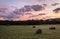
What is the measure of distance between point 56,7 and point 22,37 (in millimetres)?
1120

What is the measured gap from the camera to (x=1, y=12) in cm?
446

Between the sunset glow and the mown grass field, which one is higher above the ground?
the sunset glow

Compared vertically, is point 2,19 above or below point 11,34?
above

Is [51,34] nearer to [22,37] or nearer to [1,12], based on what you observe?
[22,37]

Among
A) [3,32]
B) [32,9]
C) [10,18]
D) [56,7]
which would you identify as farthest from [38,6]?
[3,32]

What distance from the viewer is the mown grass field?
13.6ft

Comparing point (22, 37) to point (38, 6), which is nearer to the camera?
point (22, 37)

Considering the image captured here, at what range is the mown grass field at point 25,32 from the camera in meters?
4.15

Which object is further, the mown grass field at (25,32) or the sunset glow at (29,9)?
the sunset glow at (29,9)

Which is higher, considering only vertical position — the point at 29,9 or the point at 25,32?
the point at 29,9

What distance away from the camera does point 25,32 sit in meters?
4.39

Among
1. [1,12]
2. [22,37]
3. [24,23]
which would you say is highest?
[1,12]

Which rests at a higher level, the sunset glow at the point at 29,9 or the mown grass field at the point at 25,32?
the sunset glow at the point at 29,9

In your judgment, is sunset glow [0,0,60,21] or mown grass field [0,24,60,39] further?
sunset glow [0,0,60,21]
